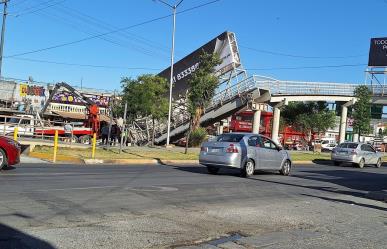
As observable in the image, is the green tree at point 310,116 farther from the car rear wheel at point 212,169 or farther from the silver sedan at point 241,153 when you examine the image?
the car rear wheel at point 212,169

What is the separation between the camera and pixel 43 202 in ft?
32.6

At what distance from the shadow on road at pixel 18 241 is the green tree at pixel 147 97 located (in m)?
33.1

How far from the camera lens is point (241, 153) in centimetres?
1870

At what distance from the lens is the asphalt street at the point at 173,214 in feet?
24.8

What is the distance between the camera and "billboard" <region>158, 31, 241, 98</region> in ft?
130

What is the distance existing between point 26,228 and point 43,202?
2341 millimetres

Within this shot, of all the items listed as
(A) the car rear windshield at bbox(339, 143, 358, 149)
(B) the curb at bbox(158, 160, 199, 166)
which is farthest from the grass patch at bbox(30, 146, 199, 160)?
(A) the car rear windshield at bbox(339, 143, 358, 149)

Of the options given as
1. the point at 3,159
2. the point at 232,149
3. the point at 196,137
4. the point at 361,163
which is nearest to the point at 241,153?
the point at 232,149

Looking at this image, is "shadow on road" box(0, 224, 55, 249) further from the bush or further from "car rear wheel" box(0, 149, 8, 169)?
the bush

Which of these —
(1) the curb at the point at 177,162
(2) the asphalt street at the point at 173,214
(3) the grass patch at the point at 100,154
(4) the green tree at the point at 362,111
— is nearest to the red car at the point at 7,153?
(2) the asphalt street at the point at 173,214

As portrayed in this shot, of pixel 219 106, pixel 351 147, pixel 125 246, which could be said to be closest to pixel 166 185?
pixel 125 246

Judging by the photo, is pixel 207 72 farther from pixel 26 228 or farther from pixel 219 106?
pixel 26 228

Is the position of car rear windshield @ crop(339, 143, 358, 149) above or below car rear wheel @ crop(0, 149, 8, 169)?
above

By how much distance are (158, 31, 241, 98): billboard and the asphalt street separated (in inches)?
960
